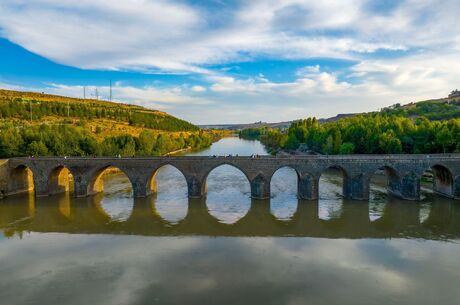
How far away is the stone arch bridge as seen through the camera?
3756 centimetres

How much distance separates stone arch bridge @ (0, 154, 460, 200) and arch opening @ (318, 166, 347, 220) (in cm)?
118

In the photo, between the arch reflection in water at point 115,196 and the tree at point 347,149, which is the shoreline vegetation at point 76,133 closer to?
the arch reflection in water at point 115,196

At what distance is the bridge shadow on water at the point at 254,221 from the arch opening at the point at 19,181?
4270 millimetres

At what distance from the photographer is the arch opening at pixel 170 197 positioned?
112 feet

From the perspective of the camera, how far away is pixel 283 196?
40.5 meters

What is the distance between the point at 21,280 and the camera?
20406mm

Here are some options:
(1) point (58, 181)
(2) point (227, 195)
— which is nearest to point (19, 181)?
(1) point (58, 181)

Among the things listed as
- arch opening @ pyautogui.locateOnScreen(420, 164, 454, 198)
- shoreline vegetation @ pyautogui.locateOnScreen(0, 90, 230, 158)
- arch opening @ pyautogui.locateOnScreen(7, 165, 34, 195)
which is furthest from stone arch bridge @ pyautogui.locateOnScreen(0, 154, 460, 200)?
shoreline vegetation @ pyautogui.locateOnScreen(0, 90, 230, 158)

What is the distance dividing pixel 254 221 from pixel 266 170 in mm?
→ 7913

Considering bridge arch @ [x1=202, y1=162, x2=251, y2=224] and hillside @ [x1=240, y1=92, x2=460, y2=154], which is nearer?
bridge arch @ [x1=202, y1=162, x2=251, y2=224]

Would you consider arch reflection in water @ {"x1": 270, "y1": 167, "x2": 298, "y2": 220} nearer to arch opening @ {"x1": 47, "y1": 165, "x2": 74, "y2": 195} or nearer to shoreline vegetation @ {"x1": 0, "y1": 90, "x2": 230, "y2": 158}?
arch opening @ {"x1": 47, "y1": 165, "x2": 74, "y2": 195}

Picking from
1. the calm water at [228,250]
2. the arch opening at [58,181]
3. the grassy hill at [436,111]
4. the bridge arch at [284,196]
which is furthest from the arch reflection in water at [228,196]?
the grassy hill at [436,111]

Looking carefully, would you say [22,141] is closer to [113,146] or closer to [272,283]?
[113,146]

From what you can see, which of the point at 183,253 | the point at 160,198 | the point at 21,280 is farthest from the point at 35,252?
the point at 160,198
